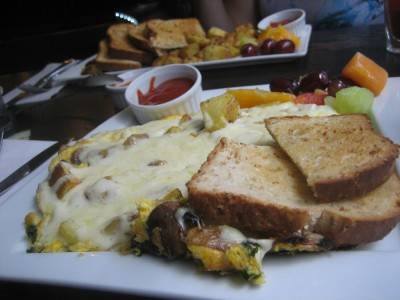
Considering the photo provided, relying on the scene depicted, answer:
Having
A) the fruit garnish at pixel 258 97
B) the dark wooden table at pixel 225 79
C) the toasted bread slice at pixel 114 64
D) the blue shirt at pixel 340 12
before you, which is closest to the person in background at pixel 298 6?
the blue shirt at pixel 340 12

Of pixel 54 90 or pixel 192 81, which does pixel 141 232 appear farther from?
pixel 54 90

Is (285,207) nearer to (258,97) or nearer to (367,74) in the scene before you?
(258,97)

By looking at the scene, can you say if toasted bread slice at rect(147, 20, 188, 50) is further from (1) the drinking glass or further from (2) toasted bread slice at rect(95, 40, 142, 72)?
(1) the drinking glass

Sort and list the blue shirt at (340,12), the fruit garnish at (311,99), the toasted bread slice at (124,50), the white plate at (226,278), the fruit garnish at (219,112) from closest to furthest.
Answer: the white plate at (226,278) → the fruit garnish at (219,112) → the fruit garnish at (311,99) → the toasted bread slice at (124,50) → the blue shirt at (340,12)

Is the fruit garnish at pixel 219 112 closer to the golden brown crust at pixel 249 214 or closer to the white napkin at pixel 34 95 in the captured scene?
the golden brown crust at pixel 249 214

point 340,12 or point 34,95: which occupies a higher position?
point 34,95

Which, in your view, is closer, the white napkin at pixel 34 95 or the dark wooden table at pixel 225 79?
the dark wooden table at pixel 225 79

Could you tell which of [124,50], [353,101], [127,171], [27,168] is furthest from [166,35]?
[127,171]
